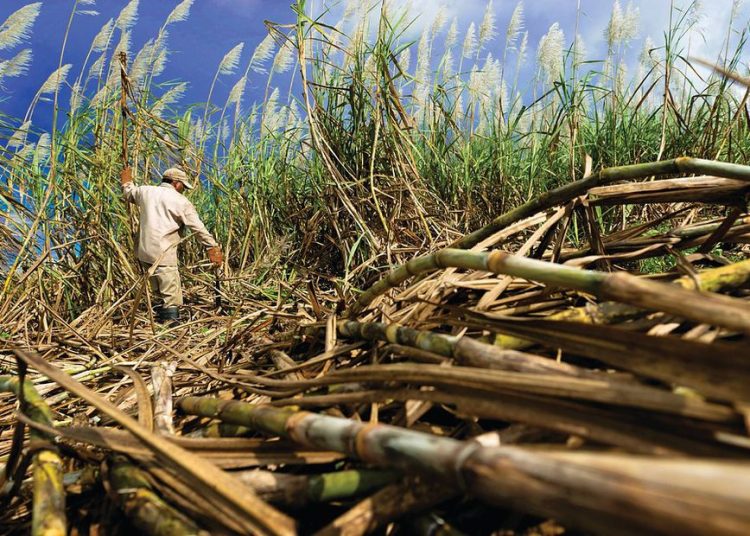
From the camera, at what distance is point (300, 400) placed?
0.65 m

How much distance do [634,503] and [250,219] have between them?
3.58m

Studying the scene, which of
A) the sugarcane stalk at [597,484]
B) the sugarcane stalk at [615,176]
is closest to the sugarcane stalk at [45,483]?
the sugarcane stalk at [597,484]

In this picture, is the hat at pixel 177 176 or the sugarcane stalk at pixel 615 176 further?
the hat at pixel 177 176

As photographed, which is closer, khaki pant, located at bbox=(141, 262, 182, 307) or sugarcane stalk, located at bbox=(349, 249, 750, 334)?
sugarcane stalk, located at bbox=(349, 249, 750, 334)

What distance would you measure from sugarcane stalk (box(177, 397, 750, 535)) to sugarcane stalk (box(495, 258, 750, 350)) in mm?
298

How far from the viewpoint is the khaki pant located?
4129mm

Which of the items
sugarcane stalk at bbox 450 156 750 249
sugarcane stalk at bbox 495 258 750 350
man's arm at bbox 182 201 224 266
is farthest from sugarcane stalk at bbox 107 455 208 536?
man's arm at bbox 182 201 224 266

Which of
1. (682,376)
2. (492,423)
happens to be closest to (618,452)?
(682,376)

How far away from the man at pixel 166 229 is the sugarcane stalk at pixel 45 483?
324 cm

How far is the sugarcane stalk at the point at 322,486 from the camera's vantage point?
482 millimetres

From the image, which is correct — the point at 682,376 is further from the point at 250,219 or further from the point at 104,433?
the point at 250,219

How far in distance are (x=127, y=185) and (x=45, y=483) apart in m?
Result: 3.52

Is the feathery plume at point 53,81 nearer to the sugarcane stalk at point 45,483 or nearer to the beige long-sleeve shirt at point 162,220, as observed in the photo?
the beige long-sleeve shirt at point 162,220

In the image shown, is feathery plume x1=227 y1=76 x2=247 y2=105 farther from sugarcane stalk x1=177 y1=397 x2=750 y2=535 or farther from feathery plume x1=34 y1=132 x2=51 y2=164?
sugarcane stalk x1=177 y1=397 x2=750 y2=535
